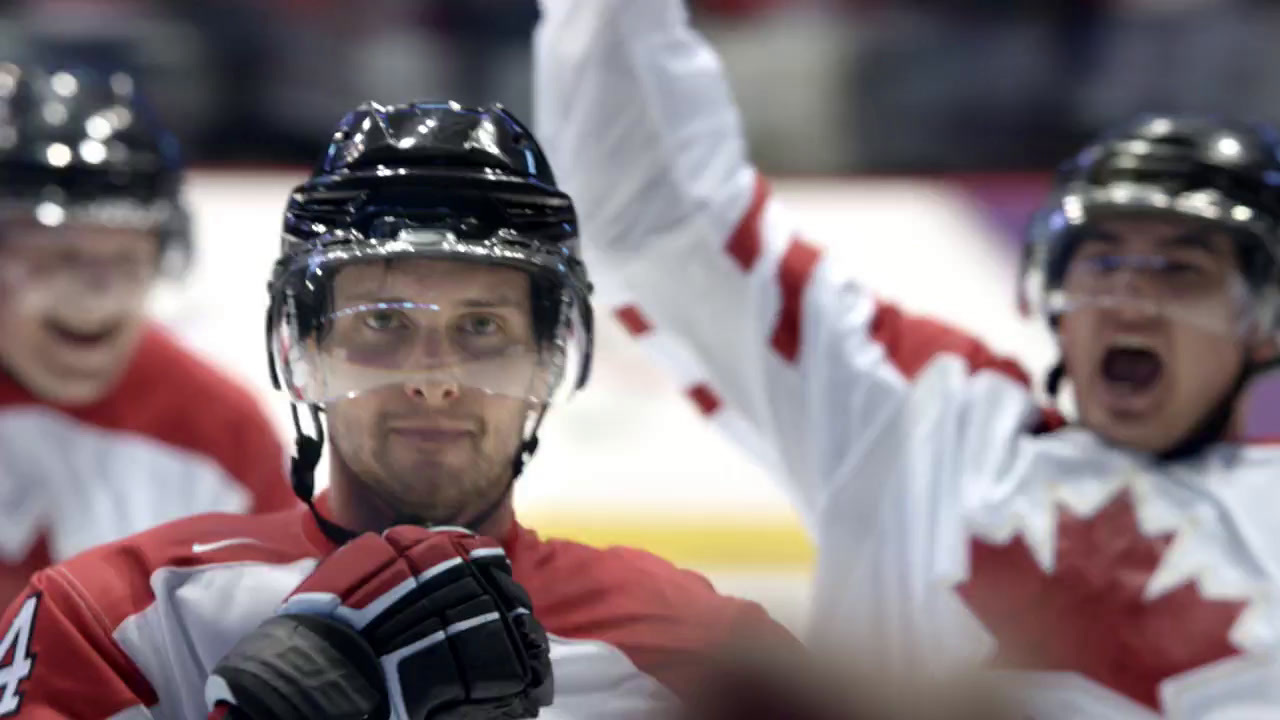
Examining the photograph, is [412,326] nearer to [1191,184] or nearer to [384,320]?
[384,320]

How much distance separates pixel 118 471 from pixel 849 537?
1091 mm

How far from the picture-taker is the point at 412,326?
48.2 inches

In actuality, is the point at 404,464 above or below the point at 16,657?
above

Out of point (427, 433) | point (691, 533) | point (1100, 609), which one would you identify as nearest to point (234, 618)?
point (427, 433)

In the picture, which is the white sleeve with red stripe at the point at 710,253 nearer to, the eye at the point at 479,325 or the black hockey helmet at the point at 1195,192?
the black hockey helmet at the point at 1195,192

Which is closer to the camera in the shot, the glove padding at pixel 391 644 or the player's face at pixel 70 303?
the glove padding at pixel 391 644

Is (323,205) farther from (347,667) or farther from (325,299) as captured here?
(347,667)

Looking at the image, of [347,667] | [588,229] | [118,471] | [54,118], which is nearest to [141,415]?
[118,471]

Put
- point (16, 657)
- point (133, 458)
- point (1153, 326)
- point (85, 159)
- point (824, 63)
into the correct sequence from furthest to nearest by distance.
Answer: point (824, 63)
point (133, 458)
point (85, 159)
point (1153, 326)
point (16, 657)

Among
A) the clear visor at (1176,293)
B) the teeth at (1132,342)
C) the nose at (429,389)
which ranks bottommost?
the nose at (429,389)

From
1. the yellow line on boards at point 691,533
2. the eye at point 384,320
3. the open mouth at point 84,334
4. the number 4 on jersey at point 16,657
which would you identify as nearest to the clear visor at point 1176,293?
the yellow line on boards at point 691,533

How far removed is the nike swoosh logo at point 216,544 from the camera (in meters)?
1.26

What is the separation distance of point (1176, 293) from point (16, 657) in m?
1.31

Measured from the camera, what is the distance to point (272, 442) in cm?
254
